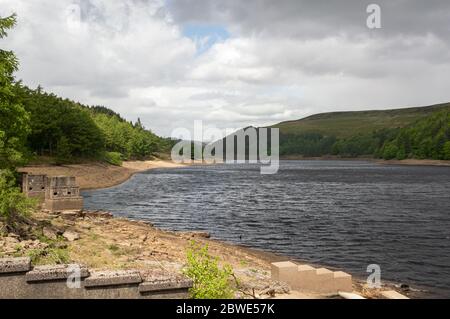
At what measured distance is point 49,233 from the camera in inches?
747

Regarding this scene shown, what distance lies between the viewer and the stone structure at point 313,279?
14.3 m

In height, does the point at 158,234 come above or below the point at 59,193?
below

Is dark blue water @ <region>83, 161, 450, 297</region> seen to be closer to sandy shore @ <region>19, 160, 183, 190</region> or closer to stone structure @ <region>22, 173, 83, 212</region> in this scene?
stone structure @ <region>22, 173, 83, 212</region>

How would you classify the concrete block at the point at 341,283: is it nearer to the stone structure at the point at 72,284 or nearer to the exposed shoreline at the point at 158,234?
the exposed shoreline at the point at 158,234

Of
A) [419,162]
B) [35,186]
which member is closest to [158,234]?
[35,186]

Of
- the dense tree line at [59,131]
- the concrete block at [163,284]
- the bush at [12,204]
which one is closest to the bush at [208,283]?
the concrete block at [163,284]

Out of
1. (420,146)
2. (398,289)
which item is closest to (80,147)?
(398,289)

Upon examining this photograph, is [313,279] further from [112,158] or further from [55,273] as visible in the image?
[112,158]

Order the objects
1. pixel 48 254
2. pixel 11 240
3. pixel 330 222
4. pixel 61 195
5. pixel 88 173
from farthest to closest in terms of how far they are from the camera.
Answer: pixel 88 173, pixel 330 222, pixel 61 195, pixel 11 240, pixel 48 254

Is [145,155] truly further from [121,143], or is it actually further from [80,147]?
[80,147]

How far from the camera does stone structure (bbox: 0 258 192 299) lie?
33.4 feet

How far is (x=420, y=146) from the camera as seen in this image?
174625 mm

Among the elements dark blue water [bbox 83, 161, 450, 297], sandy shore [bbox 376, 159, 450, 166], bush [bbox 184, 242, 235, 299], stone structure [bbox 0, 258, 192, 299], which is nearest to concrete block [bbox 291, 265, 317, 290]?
bush [bbox 184, 242, 235, 299]

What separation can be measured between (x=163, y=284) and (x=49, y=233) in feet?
34.7
